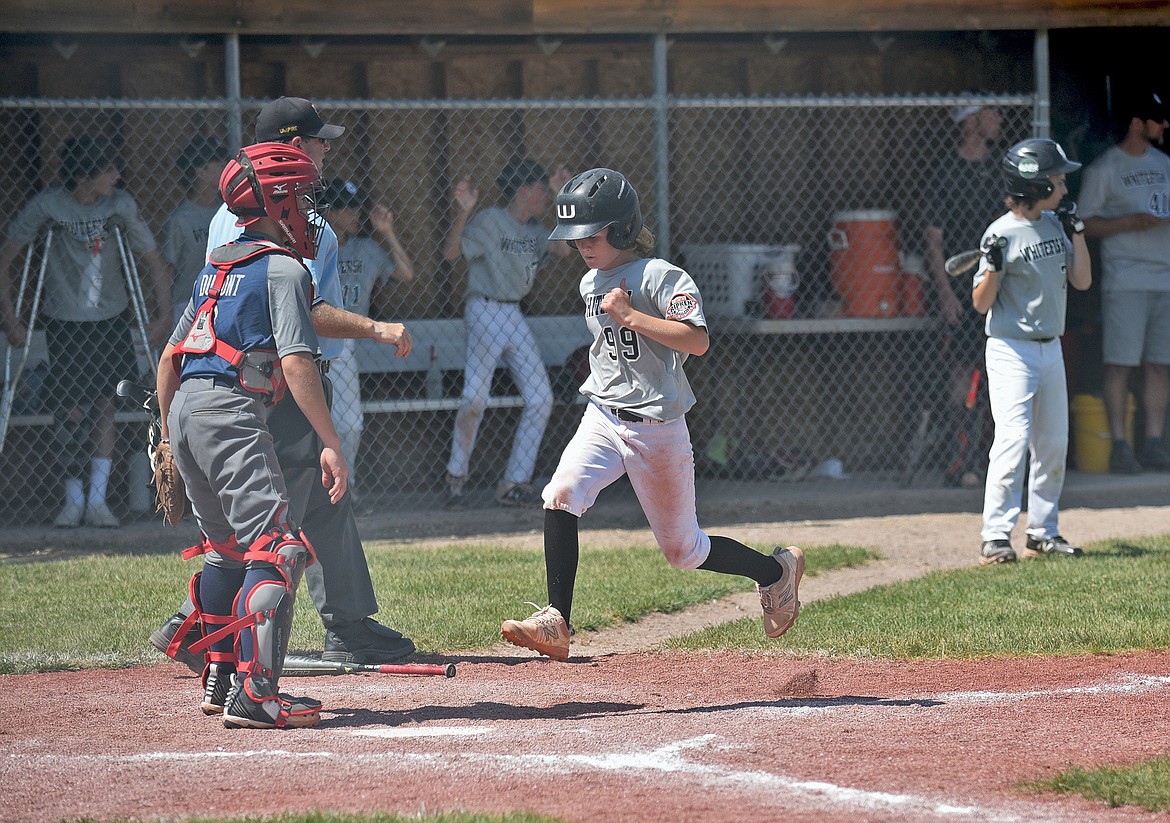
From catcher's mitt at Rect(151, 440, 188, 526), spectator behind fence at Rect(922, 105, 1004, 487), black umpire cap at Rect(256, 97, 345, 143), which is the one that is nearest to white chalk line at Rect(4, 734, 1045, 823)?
catcher's mitt at Rect(151, 440, 188, 526)

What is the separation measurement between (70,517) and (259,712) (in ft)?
15.8

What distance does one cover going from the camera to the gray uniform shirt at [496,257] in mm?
9461

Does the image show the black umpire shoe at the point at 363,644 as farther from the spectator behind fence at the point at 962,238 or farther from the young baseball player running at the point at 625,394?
the spectator behind fence at the point at 962,238

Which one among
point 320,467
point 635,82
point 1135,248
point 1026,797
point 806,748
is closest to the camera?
point 1026,797

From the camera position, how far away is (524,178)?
949 centimetres

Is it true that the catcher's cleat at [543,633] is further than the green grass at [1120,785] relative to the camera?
Yes

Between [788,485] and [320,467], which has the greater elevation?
[320,467]

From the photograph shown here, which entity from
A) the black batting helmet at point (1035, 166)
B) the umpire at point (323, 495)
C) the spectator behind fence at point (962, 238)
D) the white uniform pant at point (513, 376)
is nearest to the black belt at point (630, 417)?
the umpire at point (323, 495)

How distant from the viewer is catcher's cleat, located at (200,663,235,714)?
460 centimetres

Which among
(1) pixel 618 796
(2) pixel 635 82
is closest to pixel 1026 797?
(1) pixel 618 796

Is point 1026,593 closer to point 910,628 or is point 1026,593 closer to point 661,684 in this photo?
point 910,628

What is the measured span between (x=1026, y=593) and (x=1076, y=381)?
5.22 m

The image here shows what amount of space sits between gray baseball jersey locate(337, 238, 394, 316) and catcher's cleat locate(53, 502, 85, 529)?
2.05 m

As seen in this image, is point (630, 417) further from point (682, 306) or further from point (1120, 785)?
point (1120, 785)
